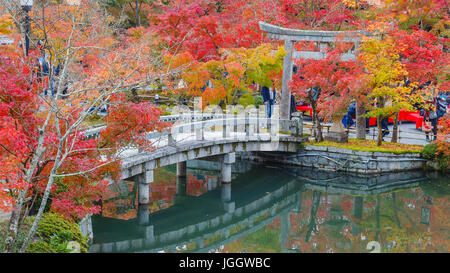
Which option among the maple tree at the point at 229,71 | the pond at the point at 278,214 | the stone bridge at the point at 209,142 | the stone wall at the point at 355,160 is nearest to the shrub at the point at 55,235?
the pond at the point at 278,214

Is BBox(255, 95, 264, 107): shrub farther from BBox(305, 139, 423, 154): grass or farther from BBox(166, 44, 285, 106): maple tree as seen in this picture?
BBox(305, 139, 423, 154): grass

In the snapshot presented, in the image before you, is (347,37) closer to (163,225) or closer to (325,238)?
(325,238)

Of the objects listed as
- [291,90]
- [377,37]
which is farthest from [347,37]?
[291,90]

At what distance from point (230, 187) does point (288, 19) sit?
10.5m

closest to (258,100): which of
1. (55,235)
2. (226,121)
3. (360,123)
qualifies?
(360,123)

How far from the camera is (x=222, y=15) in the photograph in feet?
75.0

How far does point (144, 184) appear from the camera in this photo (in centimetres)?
1454

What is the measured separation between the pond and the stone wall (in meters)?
0.32

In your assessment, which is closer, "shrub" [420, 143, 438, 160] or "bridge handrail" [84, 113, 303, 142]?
"bridge handrail" [84, 113, 303, 142]

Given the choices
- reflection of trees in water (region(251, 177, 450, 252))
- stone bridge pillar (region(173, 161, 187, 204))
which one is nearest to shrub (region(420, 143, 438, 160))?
reflection of trees in water (region(251, 177, 450, 252))

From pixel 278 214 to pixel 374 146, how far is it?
6133 millimetres

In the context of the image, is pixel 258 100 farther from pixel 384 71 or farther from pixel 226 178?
pixel 384 71

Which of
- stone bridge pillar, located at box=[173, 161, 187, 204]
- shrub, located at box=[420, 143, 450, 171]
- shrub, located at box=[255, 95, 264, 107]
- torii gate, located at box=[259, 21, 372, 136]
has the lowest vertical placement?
stone bridge pillar, located at box=[173, 161, 187, 204]

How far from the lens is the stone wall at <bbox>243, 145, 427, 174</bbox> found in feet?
61.0
